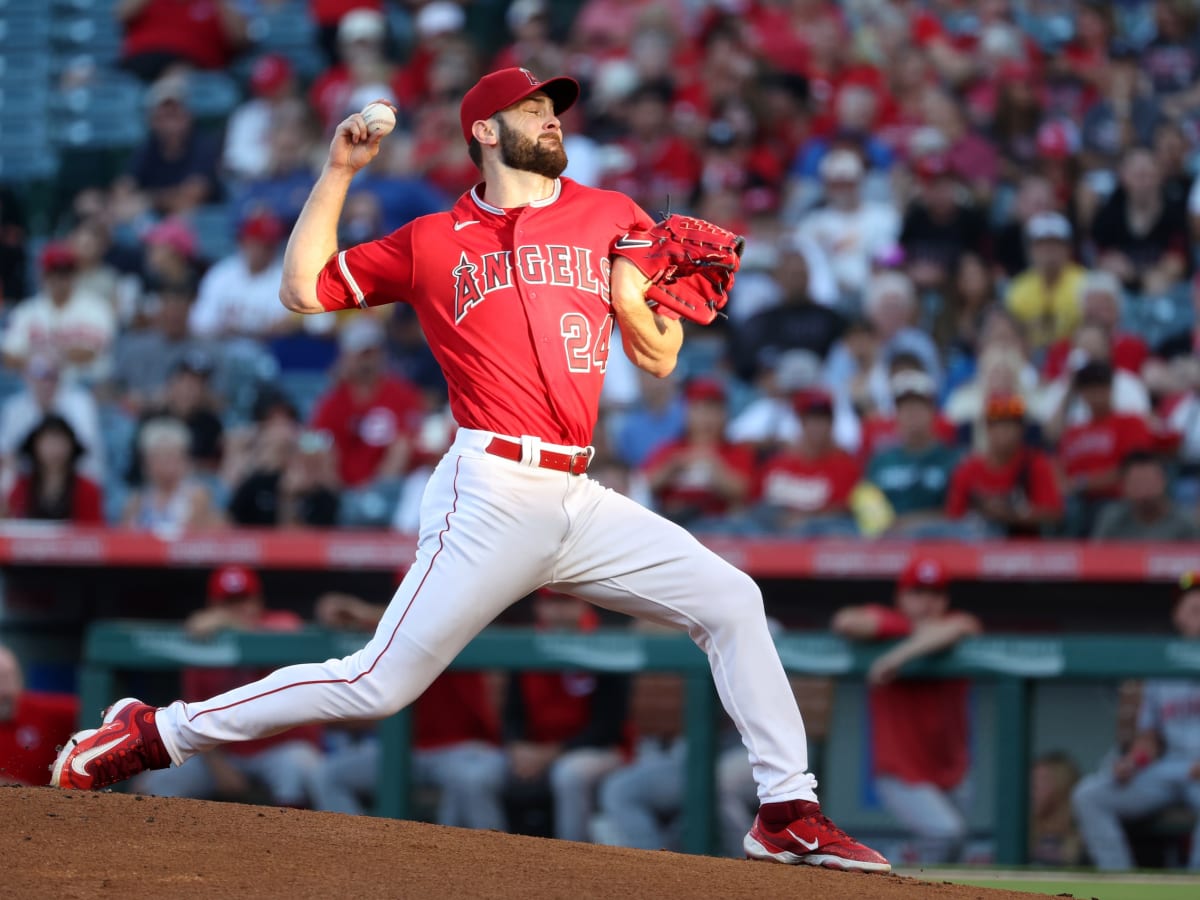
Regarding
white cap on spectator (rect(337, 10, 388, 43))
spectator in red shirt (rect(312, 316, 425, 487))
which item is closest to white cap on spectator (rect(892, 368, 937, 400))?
spectator in red shirt (rect(312, 316, 425, 487))

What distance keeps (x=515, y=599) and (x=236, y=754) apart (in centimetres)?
304

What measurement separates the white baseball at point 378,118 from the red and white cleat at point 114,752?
1430 millimetres

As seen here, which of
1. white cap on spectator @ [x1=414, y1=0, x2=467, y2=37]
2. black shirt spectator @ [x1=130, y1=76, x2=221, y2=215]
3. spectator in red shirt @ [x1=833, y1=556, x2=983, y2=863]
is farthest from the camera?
white cap on spectator @ [x1=414, y1=0, x2=467, y2=37]

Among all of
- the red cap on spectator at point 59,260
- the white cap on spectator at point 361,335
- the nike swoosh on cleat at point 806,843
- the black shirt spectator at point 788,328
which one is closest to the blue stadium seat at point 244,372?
the white cap on spectator at point 361,335

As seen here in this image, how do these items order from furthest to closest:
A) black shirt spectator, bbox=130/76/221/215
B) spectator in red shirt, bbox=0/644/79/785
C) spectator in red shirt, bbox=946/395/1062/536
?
black shirt spectator, bbox=130/76/221/215
spectator in red shirt, bbox=946/395/1062/536
spectator in red shirt, bbox=0/644/79/785

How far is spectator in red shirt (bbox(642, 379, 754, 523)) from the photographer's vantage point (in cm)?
739

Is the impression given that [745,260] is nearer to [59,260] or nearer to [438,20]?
[438,20]

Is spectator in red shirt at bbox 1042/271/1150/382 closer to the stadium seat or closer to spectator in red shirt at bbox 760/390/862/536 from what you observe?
spectator in red shirt at bbox 760/390/862/536

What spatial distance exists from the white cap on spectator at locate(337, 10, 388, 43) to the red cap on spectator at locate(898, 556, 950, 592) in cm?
678

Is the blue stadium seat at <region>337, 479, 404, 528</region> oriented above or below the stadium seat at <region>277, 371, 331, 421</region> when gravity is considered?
below

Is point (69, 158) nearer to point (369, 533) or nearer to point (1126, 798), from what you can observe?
point (369, 533)

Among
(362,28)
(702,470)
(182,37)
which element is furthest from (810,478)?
(182,37)

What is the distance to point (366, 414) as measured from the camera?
8.57 m

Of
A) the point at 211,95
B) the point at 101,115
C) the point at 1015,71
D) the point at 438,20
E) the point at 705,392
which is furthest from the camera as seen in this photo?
the point at 101,115
